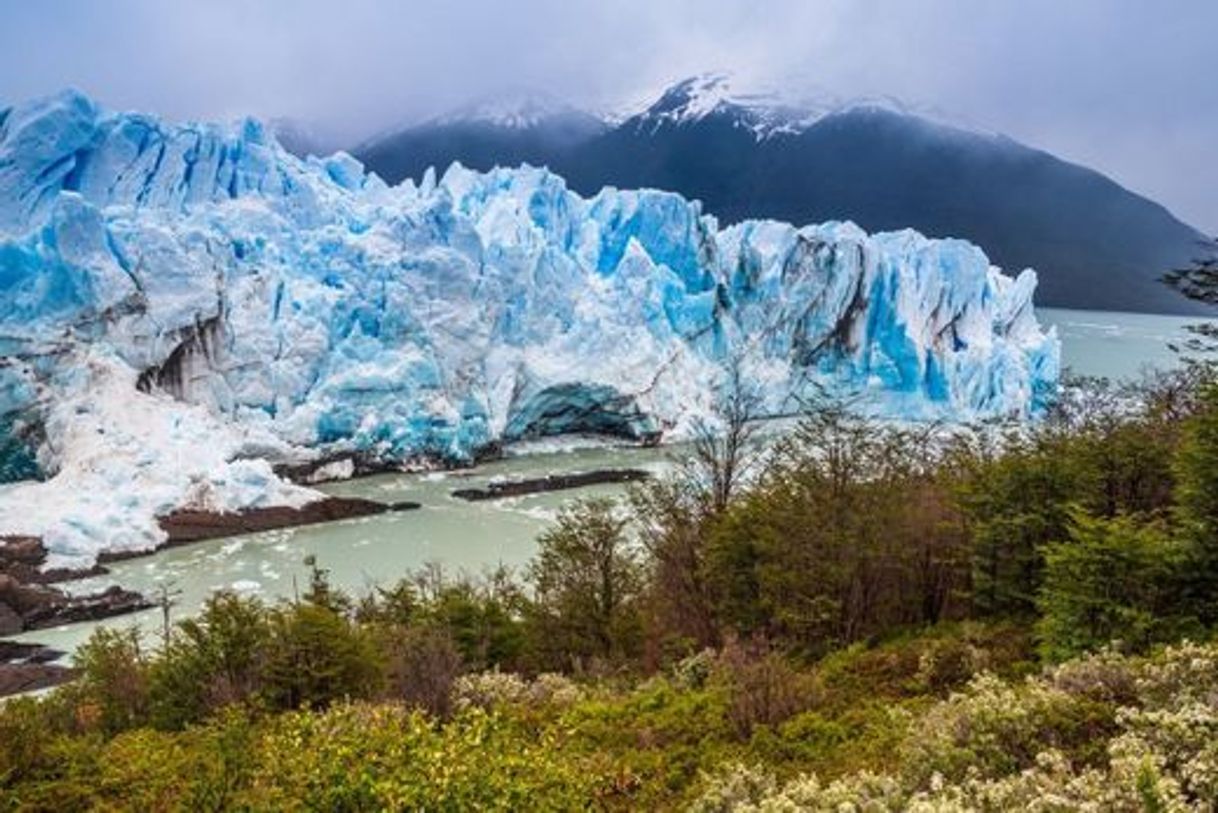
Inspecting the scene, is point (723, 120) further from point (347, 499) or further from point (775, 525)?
point (775, 525)

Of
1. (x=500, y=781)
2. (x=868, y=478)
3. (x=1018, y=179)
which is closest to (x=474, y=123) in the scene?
(x=1018, y=179)

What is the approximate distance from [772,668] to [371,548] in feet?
63.7

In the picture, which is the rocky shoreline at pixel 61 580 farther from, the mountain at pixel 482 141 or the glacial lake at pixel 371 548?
the mountain at pixel 482 141

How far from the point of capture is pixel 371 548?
25.3 m

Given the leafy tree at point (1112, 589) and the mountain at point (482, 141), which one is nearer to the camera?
the leafy tree at point (1112, 589)

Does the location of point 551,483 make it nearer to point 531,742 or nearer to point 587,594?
point 587,594

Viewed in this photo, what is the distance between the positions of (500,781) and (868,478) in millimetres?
8778

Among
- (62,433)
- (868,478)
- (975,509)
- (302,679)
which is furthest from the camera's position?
(62,433)

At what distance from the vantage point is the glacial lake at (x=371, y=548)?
2194cm

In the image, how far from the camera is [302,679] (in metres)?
9.23

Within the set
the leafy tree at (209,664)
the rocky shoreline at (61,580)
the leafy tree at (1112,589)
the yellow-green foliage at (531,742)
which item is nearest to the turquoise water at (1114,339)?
the rocky shoreline at (61,580)

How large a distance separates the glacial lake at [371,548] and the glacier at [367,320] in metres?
1.73

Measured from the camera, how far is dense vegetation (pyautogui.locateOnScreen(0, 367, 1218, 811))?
4301 millimetres

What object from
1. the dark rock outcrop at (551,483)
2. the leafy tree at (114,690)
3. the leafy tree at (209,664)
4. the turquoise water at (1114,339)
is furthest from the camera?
the turquoise water at (1114,339)
